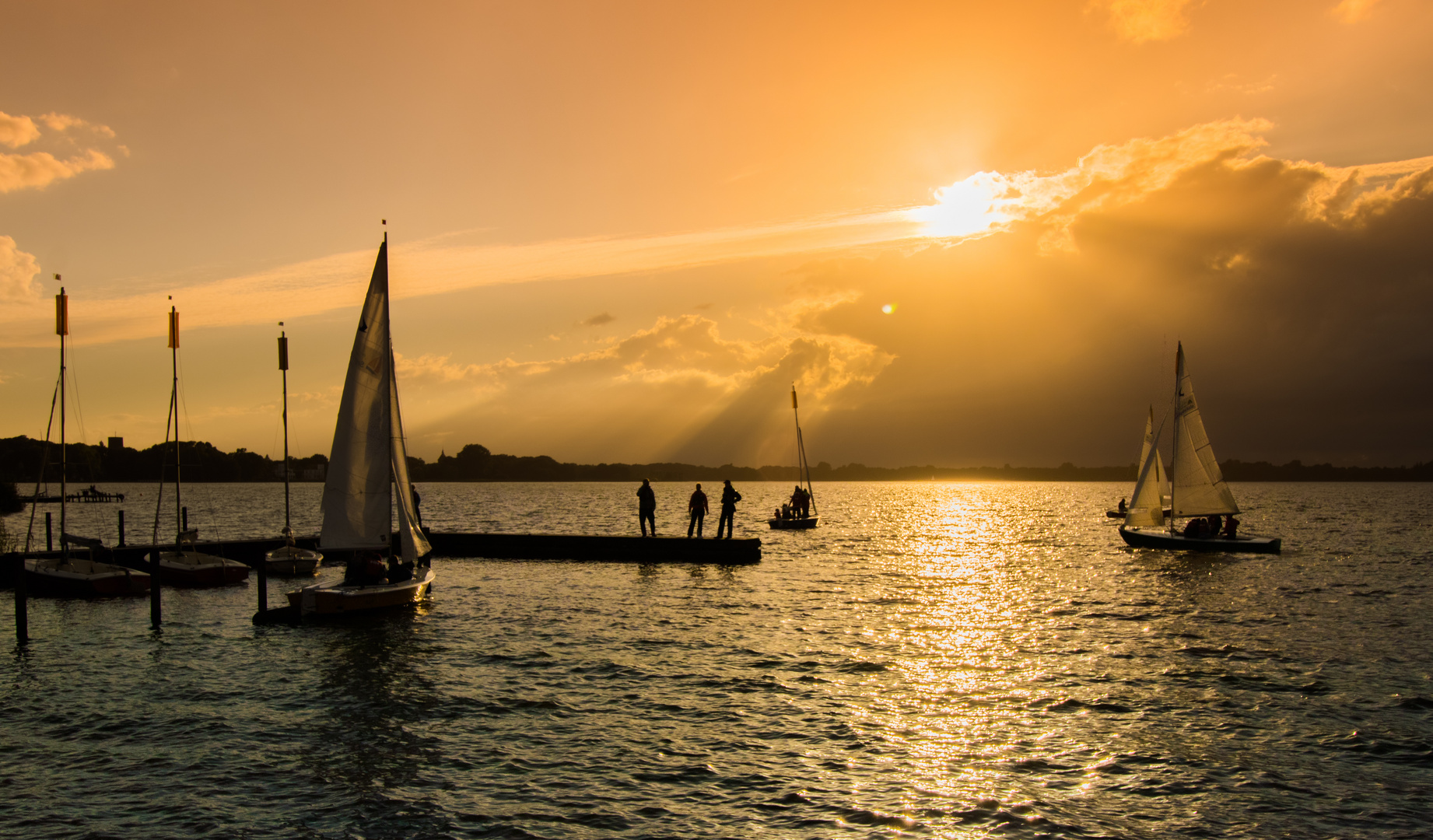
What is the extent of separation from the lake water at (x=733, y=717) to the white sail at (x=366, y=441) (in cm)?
286

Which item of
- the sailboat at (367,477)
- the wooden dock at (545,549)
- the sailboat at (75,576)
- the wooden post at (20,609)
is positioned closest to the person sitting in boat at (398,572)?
the sailboat at (367,477)

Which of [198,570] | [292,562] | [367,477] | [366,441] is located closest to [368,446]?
[366,441]

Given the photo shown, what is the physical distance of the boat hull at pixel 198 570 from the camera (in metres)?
32.8

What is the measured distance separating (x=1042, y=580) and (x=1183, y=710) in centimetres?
2105

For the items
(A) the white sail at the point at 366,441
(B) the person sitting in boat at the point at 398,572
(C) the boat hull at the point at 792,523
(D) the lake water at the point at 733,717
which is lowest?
(D) the lake water at the point at 733,717

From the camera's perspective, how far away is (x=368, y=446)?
2473 cm

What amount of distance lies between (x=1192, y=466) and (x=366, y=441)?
124ft

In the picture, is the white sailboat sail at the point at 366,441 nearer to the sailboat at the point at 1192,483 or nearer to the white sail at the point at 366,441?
the white sail at the point at 366,441

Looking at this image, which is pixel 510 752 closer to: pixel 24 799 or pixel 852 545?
pixel 24 799

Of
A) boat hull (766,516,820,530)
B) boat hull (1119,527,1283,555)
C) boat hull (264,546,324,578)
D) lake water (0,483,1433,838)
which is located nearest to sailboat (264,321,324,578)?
boat hull (264,546,324,578)

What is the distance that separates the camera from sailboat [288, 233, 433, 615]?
2408 cm

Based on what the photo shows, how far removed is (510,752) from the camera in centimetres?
1337

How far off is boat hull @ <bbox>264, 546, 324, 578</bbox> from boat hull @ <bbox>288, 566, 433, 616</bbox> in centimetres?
1214

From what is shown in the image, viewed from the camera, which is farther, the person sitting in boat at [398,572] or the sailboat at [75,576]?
the sailboat at [75,576]
